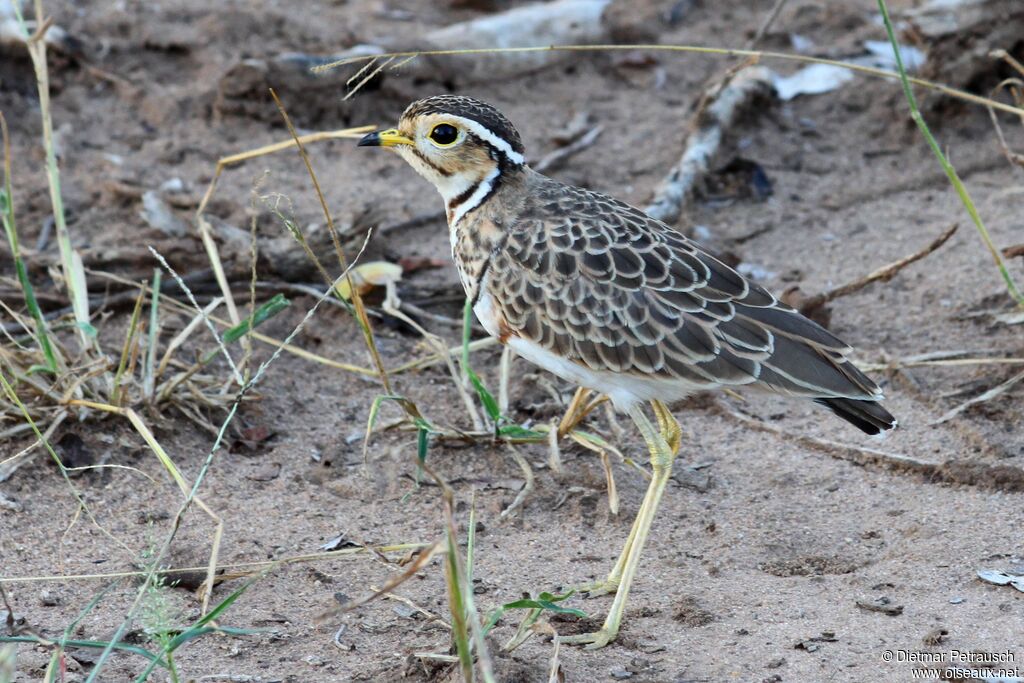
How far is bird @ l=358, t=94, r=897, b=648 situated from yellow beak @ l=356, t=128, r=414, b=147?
0.23ft

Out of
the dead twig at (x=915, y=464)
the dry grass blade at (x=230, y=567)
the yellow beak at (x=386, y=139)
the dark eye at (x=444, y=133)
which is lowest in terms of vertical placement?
the dry grass blade at (x=230, y=567)

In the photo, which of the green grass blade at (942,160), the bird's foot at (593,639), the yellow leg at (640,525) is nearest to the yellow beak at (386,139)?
the yellow leg at (640,525)

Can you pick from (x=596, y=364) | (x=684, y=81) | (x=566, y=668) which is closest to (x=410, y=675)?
(x=566, y=668)

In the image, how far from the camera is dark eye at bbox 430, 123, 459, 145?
14.7 feet

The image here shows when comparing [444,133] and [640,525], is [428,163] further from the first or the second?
[640,525]

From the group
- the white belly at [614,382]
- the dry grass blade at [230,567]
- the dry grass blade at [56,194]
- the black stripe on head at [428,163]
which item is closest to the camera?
the dry grass blade at [230,567]

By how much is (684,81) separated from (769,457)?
3.80 metres

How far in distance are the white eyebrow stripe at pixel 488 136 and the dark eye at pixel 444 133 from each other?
6cm

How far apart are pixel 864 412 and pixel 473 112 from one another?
1684 mm

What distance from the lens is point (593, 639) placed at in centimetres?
386

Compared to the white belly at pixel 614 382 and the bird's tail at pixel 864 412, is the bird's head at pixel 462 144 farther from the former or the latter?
the bird's tail at pixel 864 412

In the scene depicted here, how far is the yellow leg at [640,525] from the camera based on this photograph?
387 centimetres

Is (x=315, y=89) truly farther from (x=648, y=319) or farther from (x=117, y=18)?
(x=648, y=319)

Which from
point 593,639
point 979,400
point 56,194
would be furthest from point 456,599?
Answer: point 979,400
